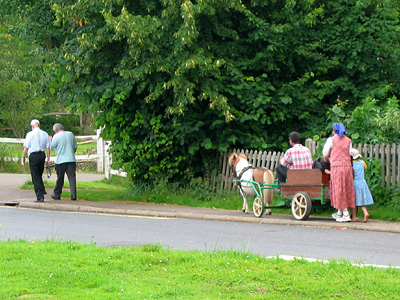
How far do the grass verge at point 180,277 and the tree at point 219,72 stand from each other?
8.61m

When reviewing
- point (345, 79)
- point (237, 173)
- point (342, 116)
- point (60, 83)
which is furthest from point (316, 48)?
point (60, 83)

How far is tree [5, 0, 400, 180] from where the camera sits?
56.6 feet

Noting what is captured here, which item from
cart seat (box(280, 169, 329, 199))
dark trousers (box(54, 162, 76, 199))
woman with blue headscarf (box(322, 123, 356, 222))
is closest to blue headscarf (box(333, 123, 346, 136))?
woman with blue headscarf (box(322, 123, 356, 222))

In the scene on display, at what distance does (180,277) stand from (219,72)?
10.4 meters

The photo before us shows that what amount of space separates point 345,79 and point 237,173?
4.24 m

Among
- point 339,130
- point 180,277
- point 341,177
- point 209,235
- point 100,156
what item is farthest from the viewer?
point 100,156

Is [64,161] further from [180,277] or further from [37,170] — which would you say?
[180,277]

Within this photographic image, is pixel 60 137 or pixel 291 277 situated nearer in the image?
pixel 291 277

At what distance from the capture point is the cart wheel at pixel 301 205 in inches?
555

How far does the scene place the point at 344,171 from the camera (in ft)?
45.4

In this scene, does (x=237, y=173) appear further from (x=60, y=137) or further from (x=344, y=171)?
(x=60, y=137)

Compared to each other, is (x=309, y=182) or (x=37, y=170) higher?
(x=37, y=170)

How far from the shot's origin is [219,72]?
17.5 meters

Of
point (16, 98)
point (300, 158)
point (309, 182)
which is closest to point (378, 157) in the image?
point (300, 158)
